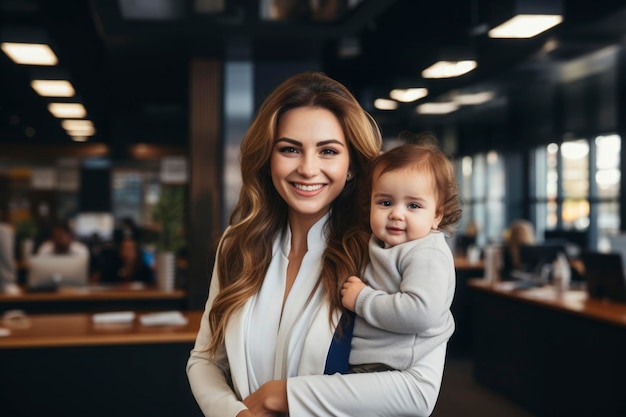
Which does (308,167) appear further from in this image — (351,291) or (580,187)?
(580,187)

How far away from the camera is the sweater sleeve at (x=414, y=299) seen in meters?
1.48

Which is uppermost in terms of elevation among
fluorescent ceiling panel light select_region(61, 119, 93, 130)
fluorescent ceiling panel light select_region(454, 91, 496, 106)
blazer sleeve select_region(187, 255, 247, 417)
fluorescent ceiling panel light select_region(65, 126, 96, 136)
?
fluorescent ceiling panel light select_region(454, 91, 496, 106)

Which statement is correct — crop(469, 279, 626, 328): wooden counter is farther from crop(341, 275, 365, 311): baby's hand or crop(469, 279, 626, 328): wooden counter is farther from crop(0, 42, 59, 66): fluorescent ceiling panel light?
crop(0, 42, 59, 66): fluorescent ceiling panel light

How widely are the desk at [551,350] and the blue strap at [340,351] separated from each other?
140 inches

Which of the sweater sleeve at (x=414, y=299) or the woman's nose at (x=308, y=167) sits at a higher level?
the woman's nose at (x=308, y=167)

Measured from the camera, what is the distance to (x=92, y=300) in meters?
6.55

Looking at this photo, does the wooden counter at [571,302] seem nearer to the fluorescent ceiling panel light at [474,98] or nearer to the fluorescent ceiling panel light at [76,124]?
the fluorescent ceiling panel light at [474,98]

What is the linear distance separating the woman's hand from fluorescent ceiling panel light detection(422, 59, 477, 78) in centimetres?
674

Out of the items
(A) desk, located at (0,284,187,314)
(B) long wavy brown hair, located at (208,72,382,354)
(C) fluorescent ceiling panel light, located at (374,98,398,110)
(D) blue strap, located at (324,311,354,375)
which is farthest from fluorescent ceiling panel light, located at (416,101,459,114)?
(D) blue strap, located at (324,311,354,375)

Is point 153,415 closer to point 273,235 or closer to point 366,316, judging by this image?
point 273,235

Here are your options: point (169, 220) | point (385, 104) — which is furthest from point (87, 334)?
point (385, 104)

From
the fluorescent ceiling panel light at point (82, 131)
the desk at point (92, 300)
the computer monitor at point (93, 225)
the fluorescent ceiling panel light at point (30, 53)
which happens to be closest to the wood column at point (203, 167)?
the desk at point (92, 300)

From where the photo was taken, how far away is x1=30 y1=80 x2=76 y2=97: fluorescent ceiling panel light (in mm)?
8562

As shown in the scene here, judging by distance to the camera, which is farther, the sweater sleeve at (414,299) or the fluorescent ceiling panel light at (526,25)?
the fluorescent ceiling panel light at (526,25)
